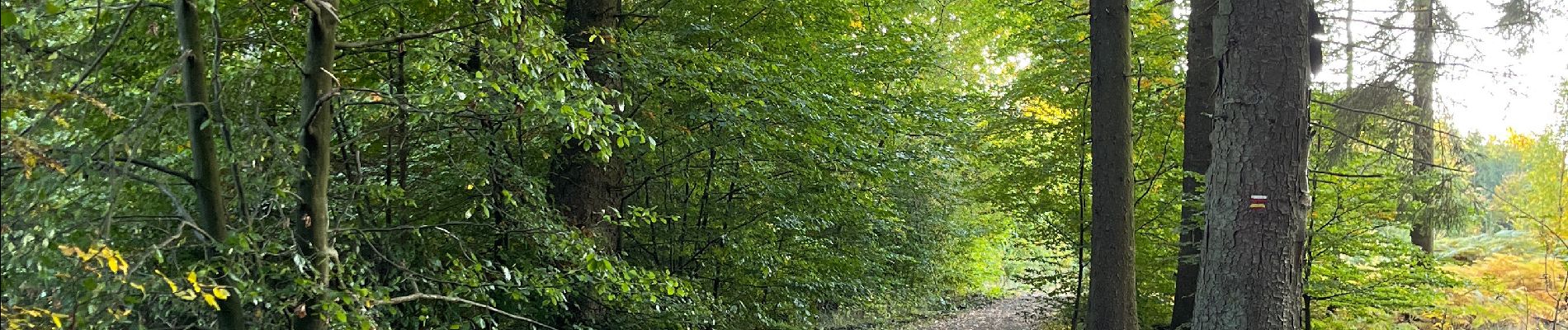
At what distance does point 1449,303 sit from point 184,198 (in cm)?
1129

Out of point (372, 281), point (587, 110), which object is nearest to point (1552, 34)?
point (587, 110)

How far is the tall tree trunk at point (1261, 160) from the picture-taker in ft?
15.1

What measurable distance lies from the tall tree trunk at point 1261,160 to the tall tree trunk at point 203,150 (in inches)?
173

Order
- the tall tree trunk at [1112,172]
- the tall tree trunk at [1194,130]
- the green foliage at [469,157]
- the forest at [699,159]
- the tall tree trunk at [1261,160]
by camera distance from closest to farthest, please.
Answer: the green foliage at [469,157]
the forest at [699,159]
the tall tree trunk at [1261,160]
the tall tree trunk at [1112,172]
the tall tree trunk at [1194,130]

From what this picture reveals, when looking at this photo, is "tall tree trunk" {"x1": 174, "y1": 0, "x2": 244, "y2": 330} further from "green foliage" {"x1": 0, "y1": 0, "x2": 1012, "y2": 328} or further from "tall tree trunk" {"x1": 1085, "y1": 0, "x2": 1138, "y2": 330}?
"tall tree trunk" {"x1": 1085, "y1": 0, "x2": 1138, "y2": 330}

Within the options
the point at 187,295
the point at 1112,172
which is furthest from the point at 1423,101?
the point at 187,295

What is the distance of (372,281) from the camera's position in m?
3.88

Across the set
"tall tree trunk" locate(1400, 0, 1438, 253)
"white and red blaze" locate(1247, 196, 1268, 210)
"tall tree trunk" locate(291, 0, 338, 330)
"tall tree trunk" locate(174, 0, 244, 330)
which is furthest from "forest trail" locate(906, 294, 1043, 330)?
"tall tree trunk" locate(174, 0, 244, 330)

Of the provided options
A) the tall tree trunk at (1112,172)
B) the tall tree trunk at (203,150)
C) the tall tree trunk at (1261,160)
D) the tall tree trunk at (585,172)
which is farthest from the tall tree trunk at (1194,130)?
the tall tree trunk at (203,150)

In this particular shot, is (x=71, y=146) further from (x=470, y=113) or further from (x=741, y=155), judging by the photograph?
(x=741, y=155)

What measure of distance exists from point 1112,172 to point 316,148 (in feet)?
18.0

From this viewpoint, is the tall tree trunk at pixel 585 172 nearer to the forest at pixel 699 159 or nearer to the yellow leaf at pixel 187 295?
the forest at pixel 699 159

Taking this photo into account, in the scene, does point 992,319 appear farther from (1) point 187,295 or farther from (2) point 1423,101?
(1) point 187,295

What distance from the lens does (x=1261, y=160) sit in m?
4.65
